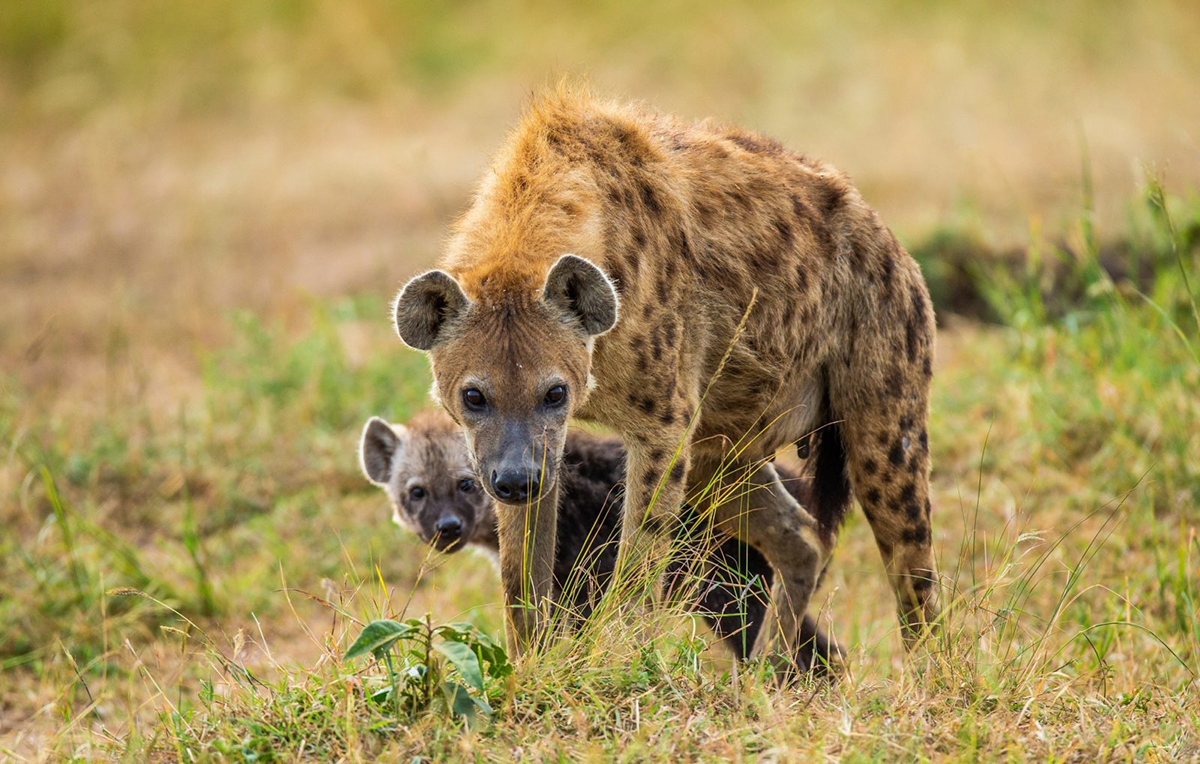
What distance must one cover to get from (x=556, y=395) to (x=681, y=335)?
0.46 meters

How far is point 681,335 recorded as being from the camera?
3.59 metres

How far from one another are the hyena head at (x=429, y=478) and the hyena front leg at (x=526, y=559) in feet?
2.74

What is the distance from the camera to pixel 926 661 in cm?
337

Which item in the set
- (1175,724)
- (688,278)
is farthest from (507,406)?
(1175,724)

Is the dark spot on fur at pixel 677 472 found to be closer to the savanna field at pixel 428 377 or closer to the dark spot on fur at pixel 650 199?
the savanna field at pixel 428 377

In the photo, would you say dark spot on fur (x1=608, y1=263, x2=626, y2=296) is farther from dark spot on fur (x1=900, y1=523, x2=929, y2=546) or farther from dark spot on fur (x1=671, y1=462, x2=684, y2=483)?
dark spot on fur (x1=900, y1=523, x2=929, y2=546)

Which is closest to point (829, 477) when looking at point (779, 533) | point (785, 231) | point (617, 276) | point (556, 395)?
point (779, 533)

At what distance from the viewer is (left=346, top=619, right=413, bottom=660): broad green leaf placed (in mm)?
2893

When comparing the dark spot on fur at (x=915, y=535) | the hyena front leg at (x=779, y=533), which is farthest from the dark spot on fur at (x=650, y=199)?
the dark spot on fur at (x=915, y=535)

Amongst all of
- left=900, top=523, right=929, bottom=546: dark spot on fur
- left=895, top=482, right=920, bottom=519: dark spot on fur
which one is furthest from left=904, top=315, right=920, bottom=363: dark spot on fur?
left=900, top=523, right=929, bottom=546: dark spot on fur

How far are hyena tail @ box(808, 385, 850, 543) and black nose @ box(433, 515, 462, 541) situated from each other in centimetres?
122

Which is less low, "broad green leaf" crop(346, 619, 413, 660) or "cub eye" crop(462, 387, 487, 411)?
"cub eye" crop(462, 387, 487, 411)

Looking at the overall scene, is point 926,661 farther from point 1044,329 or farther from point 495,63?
point 495,63

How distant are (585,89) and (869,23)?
28.7 ft
